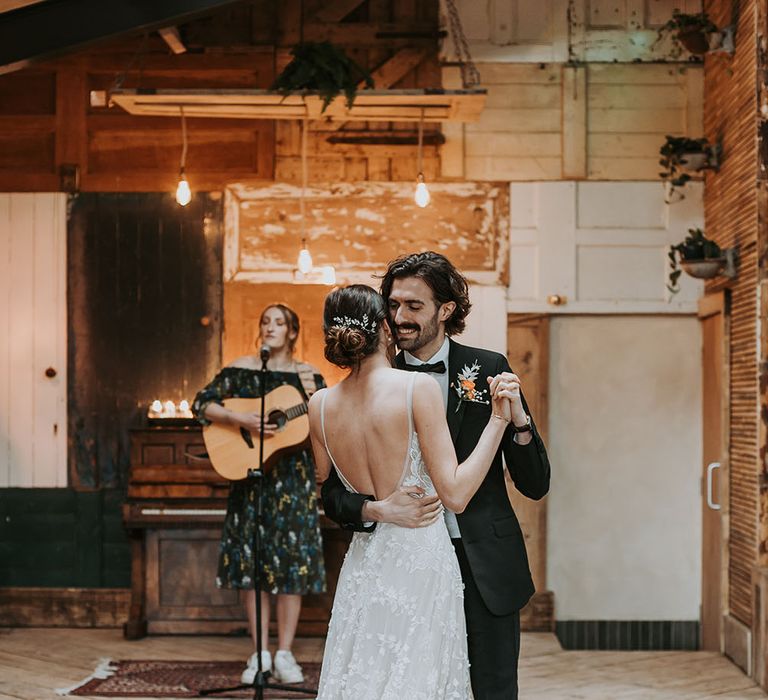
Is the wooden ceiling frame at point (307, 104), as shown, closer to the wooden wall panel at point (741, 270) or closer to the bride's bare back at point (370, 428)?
the wooden wall panel at point (741, 270)

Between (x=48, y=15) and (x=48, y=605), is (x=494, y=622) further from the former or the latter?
(x=48, y=605)

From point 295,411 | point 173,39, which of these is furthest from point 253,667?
point 173,39

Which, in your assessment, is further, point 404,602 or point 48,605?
point 48,605

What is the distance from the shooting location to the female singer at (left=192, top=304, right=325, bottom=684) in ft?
18.8

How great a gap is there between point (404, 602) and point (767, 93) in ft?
12.7

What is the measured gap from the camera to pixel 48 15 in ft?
17.0

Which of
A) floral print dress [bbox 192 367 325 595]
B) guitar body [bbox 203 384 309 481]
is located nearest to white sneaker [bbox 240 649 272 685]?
floral print dress [bbox 192 367 325 595]

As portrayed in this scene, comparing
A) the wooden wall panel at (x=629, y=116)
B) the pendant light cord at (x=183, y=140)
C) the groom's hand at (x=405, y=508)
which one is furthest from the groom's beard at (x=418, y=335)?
the wooden wall panel at (x=629, y=116)

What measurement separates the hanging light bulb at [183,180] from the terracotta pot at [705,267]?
275cm

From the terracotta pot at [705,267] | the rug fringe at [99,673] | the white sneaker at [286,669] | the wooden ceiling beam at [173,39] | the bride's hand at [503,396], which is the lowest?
the rug fringe at [99,673]

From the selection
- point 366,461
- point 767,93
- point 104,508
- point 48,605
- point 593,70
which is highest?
point 593,70

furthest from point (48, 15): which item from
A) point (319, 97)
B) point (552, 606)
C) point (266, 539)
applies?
point (552, 606)

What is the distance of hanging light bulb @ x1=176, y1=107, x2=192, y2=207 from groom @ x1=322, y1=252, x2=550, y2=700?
3398 mm

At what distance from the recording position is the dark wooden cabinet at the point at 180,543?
6.66 m
